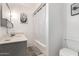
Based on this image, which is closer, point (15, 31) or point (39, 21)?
point (15, 31)

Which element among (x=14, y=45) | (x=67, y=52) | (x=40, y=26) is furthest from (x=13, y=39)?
(x=67, y=52)

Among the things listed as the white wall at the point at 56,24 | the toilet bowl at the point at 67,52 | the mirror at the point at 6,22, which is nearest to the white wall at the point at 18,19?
the mirror at the point at 6,22

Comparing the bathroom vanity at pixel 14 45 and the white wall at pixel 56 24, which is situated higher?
the white wall at pixel 56 24

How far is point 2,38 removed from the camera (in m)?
0.81

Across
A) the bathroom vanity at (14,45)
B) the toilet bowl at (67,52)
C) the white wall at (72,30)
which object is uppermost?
the white wall at (72,30)

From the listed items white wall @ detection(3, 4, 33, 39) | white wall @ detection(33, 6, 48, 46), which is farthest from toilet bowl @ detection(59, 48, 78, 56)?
white wall @ detection(3, 4, 33, 39)

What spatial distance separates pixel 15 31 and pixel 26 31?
0.34 ft

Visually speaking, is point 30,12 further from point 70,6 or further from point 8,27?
point 70,6

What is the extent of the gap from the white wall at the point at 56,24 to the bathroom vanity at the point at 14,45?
0.28m

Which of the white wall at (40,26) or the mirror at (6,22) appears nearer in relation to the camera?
the mirror at (6,22)

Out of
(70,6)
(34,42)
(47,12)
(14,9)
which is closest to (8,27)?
(14,9)

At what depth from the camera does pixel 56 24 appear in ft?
2.74

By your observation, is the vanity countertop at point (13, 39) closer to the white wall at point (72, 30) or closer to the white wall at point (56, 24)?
the white wall at point (56, 24)

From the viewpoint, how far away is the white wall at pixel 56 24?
83 cm
